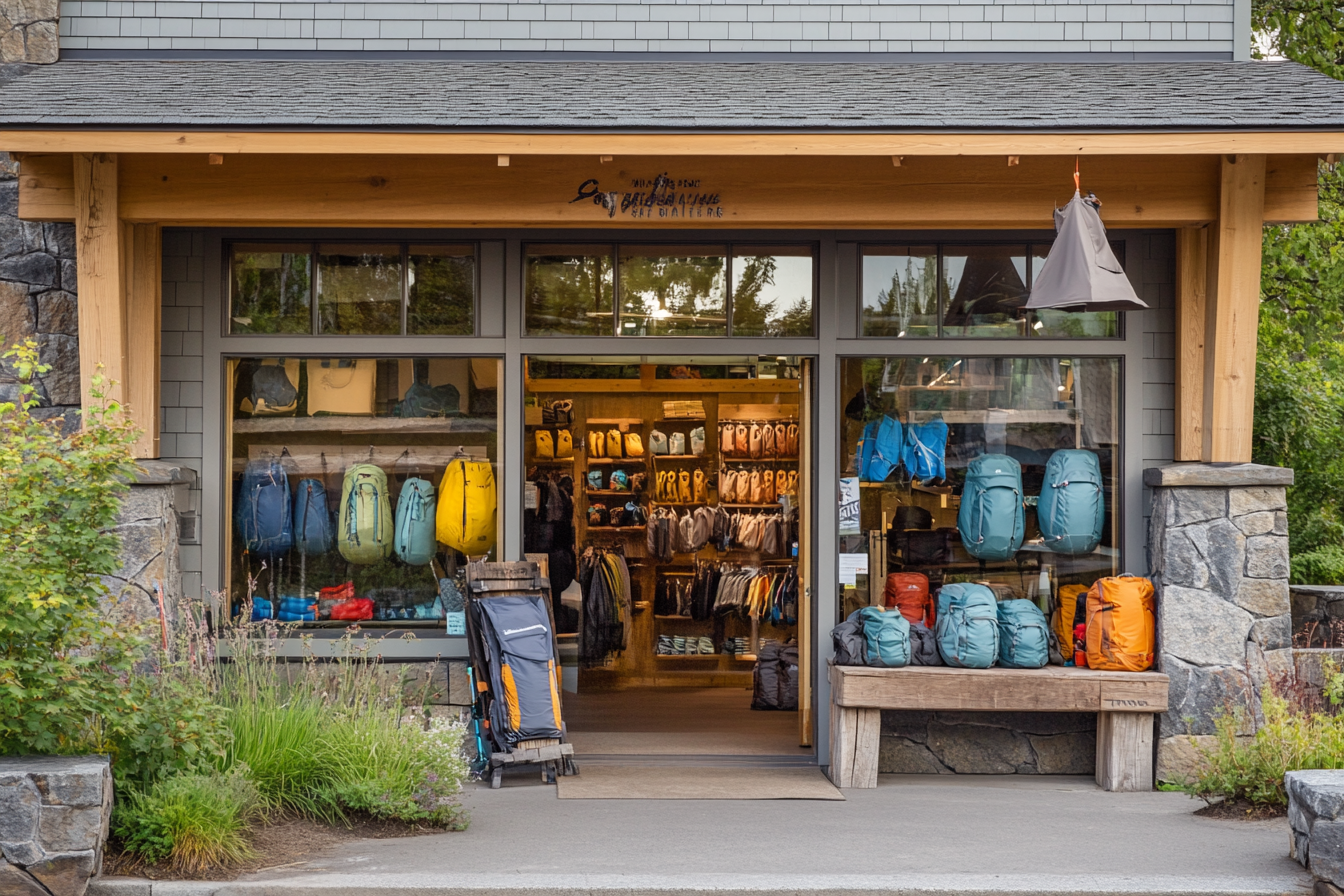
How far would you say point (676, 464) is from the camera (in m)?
11.6

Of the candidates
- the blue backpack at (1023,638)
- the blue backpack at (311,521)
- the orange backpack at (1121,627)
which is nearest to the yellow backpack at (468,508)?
the blue backpack at (311,521)

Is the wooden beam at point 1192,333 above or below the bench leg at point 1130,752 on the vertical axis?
above

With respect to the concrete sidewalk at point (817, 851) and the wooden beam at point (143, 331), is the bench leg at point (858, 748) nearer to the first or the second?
the concrete sidewalk at point (817, 851)

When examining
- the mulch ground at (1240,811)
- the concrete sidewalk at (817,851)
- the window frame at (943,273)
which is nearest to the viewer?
the concrete sidewalk at (817,851)

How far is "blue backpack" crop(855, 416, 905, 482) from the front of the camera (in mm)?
7734

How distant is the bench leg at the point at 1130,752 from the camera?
7.04m

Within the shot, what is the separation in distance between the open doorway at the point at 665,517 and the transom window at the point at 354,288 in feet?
9.00

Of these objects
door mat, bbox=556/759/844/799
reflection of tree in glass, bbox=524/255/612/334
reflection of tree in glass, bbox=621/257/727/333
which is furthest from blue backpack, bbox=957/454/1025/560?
reflection of tree in glass, bbox=524/255/612/334

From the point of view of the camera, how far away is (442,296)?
7.60 meters

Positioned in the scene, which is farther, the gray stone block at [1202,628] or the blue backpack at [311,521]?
the blue backpack at [311,521]

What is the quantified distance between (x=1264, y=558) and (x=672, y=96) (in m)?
4.39

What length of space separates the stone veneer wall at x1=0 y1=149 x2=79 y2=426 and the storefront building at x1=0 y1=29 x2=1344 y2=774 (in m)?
0.66

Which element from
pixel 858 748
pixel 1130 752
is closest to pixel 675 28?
pixel 858 748

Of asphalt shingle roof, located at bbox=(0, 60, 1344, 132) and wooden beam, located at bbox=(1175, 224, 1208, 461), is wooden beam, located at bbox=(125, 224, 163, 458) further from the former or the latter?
wooden beam, located at bbox=(1175, 224, 1208, 461)
